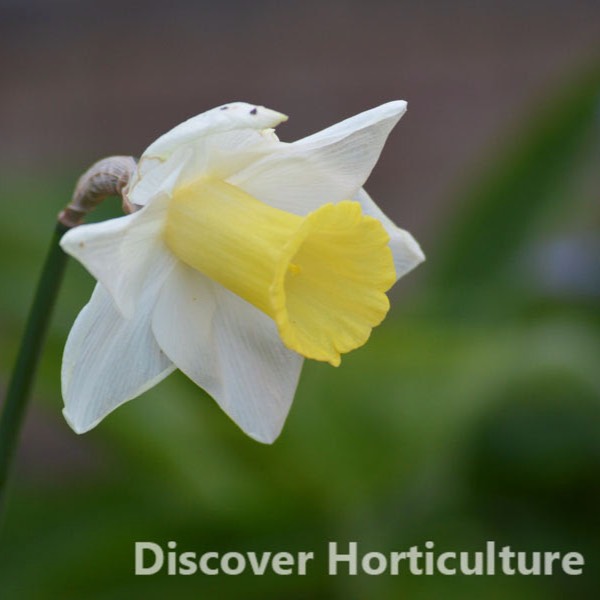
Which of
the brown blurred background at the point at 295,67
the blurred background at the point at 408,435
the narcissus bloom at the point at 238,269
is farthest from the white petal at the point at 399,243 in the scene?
the brown blurred background at the point at 295,67

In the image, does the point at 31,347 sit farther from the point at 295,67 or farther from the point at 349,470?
the point at 295,67

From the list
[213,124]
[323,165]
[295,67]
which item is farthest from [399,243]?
[295,67]

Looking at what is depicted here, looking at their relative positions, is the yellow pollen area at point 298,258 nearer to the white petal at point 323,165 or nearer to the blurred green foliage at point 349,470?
the white petal at point 323,165

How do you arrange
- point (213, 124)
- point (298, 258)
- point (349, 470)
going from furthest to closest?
point (349, 470) → point (298, 258) → point (213, 124)

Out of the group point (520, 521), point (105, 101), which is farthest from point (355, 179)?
point (105, 101)

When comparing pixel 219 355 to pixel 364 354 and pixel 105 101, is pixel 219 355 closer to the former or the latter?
pixel 364 354
